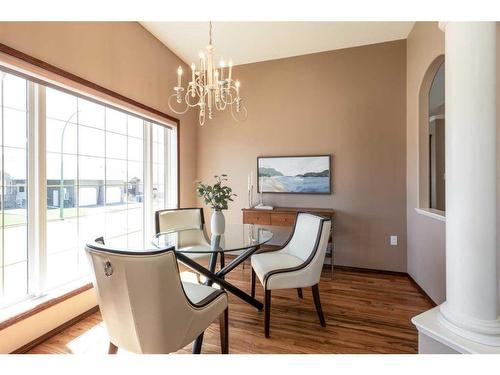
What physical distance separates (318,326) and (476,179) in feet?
5.10

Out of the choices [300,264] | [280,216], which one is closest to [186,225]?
[280,216]

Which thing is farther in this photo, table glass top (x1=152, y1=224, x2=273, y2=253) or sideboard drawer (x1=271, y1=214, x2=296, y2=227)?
sideboard drawer (x1=271, y1=214, x2=296, y2=227)

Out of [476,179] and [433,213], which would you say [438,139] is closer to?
[433,213]

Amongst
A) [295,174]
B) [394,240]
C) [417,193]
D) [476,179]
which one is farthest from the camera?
[295,174]

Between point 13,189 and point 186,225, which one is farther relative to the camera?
point 186,225

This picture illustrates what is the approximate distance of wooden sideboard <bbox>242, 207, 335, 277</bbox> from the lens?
319 cm

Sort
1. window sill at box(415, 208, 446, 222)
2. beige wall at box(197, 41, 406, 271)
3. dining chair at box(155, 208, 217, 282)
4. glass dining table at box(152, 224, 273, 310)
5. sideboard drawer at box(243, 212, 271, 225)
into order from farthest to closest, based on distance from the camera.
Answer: sideboard drawer at box(243, 212, 271, 225) < beige wall at box(197, 41, 406, 271) < dining chair at box(155, 208, 217, 282) < window sill at box(415, 208, 446, 222) < glass dining table at box(152, 224, 273, 310)

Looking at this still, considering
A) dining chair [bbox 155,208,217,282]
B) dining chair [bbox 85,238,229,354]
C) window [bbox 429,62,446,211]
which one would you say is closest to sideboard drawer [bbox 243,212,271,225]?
dining chair [bbox 155,208,217,282]

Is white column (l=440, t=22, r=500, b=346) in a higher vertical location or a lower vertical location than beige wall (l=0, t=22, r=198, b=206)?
lower

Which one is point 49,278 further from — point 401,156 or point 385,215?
point 401,156

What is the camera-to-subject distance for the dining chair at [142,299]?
1.16m

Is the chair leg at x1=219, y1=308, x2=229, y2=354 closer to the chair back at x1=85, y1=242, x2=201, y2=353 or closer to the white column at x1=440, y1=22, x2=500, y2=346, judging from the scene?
the chair back at x1=85, y1=242, x2=201, y2=353

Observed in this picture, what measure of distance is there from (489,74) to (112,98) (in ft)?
9.04

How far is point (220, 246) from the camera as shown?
6.32ft
